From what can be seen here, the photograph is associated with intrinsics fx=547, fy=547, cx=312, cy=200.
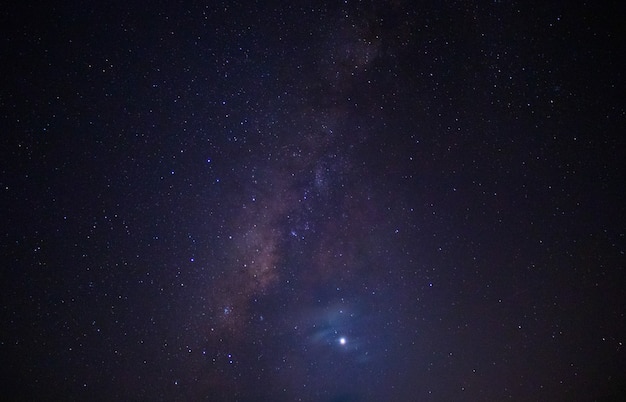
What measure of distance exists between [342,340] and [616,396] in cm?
1422

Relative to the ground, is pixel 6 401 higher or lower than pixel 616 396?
higher

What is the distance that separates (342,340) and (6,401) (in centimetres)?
1142

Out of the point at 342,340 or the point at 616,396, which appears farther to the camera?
the point at 616,396

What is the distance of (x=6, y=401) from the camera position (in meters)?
18.2

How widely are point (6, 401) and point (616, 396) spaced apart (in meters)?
24.0

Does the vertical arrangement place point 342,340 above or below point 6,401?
below

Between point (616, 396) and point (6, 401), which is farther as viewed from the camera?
point (616, 396)

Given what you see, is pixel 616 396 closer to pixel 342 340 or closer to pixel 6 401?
pixel 342 340

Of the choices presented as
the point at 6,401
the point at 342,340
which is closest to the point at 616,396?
the point at 342,340

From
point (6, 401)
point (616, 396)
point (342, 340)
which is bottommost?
point (616, 396)

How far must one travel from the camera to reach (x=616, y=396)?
929 inches
